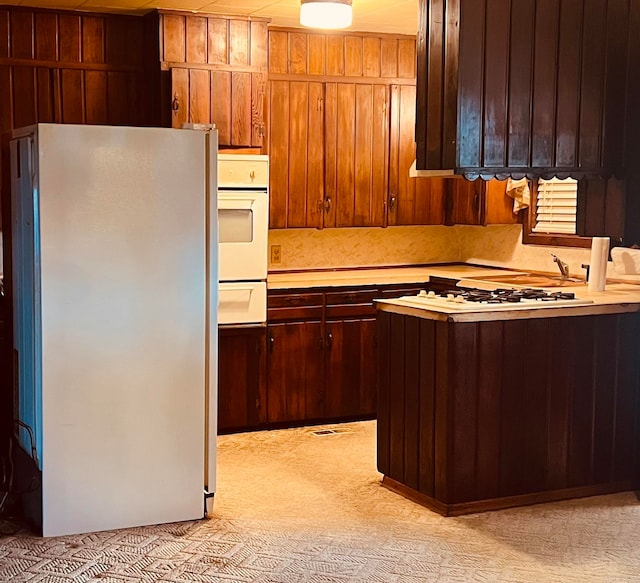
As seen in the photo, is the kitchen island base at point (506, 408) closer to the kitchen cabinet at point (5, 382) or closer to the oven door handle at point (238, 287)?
the oven door handle at point (238, 287)

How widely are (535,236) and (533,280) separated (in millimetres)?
740

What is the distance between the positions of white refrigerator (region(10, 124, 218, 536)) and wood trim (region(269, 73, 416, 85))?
6.72 ft

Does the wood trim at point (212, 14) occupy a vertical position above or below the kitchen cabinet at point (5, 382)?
above

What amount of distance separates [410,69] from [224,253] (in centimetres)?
191

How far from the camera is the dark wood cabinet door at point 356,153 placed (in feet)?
21.3

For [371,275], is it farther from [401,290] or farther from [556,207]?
[556,207]

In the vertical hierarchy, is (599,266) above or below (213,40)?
below

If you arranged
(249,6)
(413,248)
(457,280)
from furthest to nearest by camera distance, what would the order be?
(413,248) < (457,280) < (249,6)

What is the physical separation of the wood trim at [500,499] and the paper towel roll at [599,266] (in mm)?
1025

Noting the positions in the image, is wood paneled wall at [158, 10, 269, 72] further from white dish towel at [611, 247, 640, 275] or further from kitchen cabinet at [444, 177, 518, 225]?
white dish towel at [611, 247, 640, 275]

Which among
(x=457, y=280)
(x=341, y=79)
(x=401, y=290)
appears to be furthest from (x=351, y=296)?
(x=341, y=79)

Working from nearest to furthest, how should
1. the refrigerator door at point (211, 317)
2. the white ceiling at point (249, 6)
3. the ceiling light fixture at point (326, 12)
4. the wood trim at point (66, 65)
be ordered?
the refrigerator door at point (211, 317), the ceiling light fixture at point (326, 12), the white ceiling at point (249, 6), the wood trim at point (66, 65)

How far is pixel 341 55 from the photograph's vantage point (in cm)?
649

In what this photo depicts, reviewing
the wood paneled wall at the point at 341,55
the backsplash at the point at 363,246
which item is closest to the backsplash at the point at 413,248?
the backsplash at the point at 363,246
